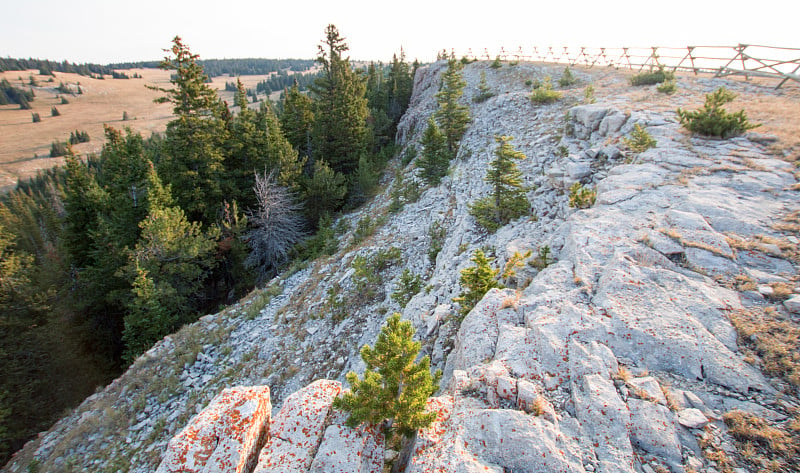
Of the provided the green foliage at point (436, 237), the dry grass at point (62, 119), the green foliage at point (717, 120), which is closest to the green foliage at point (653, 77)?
the green foliage at point (717, 120)

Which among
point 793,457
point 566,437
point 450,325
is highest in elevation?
point 793,457

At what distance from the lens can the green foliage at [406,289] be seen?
11828mm

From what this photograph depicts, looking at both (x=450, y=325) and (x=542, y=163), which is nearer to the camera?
(x=450, y=325)

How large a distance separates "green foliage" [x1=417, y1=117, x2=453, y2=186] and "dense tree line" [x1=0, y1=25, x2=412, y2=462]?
7646 mm

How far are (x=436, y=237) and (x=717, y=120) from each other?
1039cm

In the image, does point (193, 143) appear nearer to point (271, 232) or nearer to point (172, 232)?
point (172, 232)

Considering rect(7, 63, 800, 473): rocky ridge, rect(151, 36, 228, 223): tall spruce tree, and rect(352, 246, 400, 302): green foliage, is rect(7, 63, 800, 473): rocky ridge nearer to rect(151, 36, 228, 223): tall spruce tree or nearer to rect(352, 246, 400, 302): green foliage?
rect(352, 246, 400, 302): green foliage

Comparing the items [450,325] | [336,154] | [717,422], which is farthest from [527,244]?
[336,154]

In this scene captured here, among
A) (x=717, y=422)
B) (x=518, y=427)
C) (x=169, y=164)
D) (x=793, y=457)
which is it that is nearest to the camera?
(x=793, y=457)

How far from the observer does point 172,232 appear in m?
18.2

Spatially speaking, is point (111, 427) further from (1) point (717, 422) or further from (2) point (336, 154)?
(2) point (336, 154)

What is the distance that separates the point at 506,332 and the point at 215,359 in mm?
12901

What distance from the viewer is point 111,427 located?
477 inches

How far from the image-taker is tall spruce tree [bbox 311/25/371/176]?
92.2 feet
